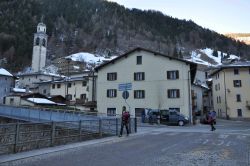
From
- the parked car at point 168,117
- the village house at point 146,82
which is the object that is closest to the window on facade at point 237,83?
the village house at point 146,82

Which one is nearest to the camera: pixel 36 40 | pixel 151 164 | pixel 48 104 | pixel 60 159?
pixel 151 164

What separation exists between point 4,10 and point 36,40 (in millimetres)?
53596

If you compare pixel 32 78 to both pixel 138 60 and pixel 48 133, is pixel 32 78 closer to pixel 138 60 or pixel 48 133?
pixel 138 60

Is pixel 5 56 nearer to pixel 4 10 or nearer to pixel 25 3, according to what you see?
pixel 4 10

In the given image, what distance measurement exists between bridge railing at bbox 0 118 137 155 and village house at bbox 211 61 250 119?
1653 inches

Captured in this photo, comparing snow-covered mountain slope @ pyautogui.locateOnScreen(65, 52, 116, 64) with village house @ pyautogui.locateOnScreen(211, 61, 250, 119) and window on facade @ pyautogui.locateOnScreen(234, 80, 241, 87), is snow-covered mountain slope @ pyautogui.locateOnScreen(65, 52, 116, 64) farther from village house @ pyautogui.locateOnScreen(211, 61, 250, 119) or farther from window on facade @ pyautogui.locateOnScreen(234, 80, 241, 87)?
window on facade @ pyautogui.locateOnScreen(234, 80, 241, 87)

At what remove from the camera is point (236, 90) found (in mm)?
56594

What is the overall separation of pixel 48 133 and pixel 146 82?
33.6 metres

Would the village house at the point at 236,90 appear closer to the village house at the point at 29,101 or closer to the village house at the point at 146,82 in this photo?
the village house at the point at 146,82

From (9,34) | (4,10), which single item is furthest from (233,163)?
(4,10)

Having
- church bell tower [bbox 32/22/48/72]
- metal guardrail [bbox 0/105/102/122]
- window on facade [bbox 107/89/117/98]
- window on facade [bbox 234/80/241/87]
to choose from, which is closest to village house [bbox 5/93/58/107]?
metal guardrail [bbox 0/105/102/122]

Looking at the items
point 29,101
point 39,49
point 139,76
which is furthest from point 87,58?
point 139,76

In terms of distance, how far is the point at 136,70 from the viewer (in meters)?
47.5

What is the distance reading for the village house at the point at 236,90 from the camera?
181 ft
